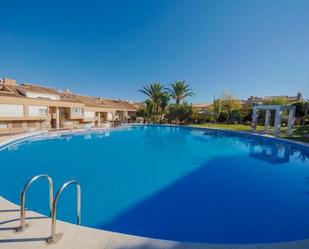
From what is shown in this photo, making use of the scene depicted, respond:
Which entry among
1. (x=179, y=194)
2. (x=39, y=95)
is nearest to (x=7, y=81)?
(x=39, y=95)

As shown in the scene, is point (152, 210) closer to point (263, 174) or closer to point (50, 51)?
point (263, 174)

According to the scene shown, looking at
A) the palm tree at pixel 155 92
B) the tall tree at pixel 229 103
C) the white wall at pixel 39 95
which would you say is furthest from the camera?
the palm tree at pixel 155 92

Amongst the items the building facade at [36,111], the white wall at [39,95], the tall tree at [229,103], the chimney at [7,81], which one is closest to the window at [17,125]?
the building facade at [36,111]

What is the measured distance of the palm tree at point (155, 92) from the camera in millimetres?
36688

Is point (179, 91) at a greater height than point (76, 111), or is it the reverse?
point (179, 91)

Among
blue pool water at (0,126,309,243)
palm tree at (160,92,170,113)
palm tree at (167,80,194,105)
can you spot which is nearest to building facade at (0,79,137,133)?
blue pool water at (0,126,309,243)

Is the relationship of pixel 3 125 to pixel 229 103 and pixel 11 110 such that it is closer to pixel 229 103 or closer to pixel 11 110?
pixel 11 110

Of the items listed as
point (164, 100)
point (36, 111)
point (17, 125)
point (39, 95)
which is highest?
point (164, 100)

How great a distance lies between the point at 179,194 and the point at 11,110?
852 inches

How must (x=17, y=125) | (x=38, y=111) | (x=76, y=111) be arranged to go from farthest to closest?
(x=76, y=111) < (x=38, y=111) < (x=17, y=125)

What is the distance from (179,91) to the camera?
35500 millimetres

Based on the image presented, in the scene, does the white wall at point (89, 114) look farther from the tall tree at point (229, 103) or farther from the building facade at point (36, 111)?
the tall tree at point (229, 103)

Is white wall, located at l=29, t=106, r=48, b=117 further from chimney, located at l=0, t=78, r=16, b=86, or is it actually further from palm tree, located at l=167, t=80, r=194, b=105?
palm tree, located at l=167, t=80, r=194, b=105

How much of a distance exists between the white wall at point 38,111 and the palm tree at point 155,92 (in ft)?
62.9
